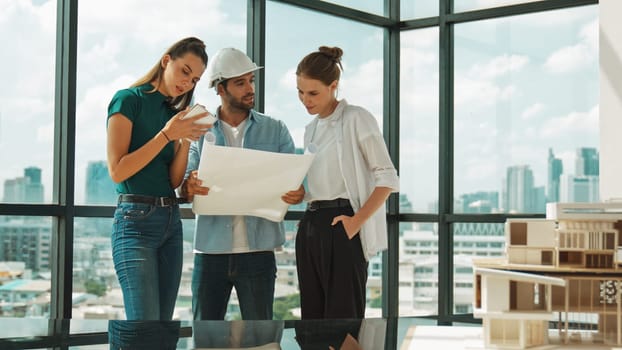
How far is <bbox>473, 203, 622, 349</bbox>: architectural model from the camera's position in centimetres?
91

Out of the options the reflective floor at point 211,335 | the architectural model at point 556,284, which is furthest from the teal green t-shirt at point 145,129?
the architectural model at point 556,284

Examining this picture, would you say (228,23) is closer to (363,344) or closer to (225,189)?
(225,189)

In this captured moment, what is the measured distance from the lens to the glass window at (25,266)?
3.08m

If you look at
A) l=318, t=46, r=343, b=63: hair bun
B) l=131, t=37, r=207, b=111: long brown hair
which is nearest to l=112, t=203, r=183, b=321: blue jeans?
l=131, t=37, r=207, b=111: long brown hair

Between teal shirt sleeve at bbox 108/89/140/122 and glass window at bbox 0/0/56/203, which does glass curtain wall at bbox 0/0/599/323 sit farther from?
teal shirt sleeve at bbox 108/89/140/122

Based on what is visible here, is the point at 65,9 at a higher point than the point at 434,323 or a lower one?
higher

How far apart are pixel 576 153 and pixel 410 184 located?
3.26ft

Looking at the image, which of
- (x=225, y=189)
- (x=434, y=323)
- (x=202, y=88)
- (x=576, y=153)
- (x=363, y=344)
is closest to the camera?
(x=363, y=344)

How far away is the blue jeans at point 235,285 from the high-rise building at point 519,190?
2327 mm

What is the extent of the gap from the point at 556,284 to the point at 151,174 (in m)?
1.50

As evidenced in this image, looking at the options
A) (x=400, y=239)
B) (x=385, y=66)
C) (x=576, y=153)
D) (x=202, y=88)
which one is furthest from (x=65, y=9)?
(x=576, y=153)

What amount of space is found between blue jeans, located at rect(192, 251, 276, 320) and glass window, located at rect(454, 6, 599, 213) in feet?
7.63

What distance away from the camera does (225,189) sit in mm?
2324

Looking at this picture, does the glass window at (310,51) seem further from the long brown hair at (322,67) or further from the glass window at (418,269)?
the long brown hair at (322,67)
